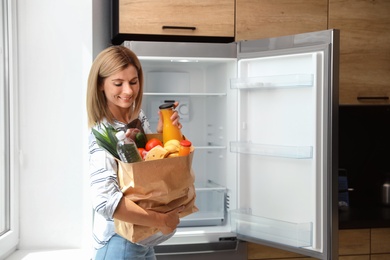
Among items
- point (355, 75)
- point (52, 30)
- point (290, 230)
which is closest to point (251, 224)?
point (290, 230)

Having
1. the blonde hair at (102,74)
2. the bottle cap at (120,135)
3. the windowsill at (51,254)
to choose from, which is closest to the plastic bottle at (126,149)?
the bottle cap at (120,135)

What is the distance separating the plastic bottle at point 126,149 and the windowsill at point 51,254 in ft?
3.10

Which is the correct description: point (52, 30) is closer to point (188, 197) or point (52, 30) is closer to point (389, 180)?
point (188, 197)

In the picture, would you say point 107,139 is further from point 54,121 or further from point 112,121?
point 54,121

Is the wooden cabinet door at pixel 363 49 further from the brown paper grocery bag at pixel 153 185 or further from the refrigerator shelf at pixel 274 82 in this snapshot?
the brown paper grocery bag at pixel 153 185

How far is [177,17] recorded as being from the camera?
262cm

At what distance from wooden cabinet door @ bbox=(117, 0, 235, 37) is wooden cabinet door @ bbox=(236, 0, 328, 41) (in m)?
0.05

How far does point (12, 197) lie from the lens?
8.01 feet

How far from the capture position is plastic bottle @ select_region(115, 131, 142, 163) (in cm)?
154

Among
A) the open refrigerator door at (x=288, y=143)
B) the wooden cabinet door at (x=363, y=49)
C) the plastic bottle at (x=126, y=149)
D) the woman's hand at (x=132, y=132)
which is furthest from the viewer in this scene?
the wooden cabinet door at (x=363, y=49)

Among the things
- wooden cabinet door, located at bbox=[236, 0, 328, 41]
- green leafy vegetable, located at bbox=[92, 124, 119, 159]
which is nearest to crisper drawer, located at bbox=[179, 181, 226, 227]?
wooden cabinet door, located at bbox=[236, 0, 328, 41]

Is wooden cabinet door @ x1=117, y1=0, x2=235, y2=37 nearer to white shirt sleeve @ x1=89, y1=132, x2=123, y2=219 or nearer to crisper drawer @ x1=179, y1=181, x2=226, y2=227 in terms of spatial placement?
crisper drawer @ x1=179, y1=181, x2=226, y2=227

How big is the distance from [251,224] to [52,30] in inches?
46.2

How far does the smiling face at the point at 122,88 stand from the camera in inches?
69.1
